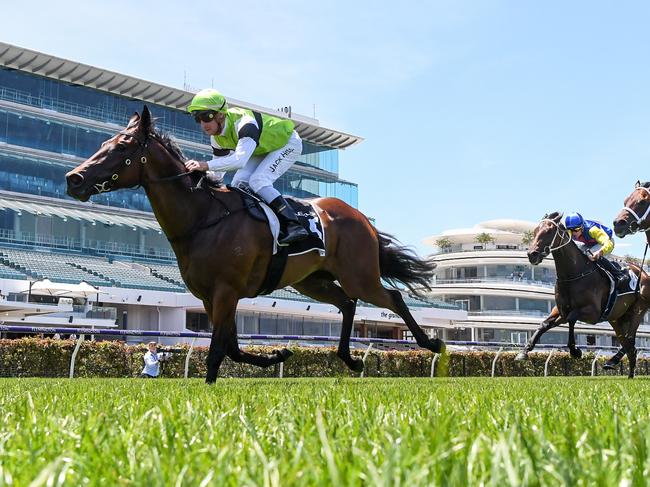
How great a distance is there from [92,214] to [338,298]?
4394cm

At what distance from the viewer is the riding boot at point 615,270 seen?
12258 millimetres

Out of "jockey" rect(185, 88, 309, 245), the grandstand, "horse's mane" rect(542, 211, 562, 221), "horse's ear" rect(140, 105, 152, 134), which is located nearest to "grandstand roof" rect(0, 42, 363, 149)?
the grandstand

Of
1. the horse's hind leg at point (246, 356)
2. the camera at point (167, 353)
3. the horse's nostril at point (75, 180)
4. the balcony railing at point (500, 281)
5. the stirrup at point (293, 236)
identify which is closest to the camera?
the horse's nostril at point (75, 180)

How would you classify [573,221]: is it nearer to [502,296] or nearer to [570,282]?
[570,282]

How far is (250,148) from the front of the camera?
7133mm

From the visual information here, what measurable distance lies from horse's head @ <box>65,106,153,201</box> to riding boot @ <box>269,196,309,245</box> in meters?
1.26

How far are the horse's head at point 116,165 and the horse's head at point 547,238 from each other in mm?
6881

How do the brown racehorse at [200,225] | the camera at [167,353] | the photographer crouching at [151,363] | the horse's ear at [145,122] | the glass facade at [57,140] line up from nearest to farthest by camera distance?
1. the brown racehorse at [200,225]
2. the horse's ear at [145,122]
3. the photographer crouching at [151,363]
4. the camera at [167,353]
5. the glass facade at [57,140]

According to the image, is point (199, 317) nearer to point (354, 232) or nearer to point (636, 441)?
point (354, 232)

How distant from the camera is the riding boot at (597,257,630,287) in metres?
12.3

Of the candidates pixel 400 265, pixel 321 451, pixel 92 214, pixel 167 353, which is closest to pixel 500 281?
pixel 92 214

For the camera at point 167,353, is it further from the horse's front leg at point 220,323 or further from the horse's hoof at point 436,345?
the horse's front leg at point 220,323

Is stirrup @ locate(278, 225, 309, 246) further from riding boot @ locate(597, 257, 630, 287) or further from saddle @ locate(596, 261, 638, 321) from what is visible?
riding boot @ locate(597, 257, 630, 287)

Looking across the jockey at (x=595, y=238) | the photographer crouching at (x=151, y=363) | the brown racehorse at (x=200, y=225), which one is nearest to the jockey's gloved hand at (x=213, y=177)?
the brown racehorse at (x=200, y=225)
